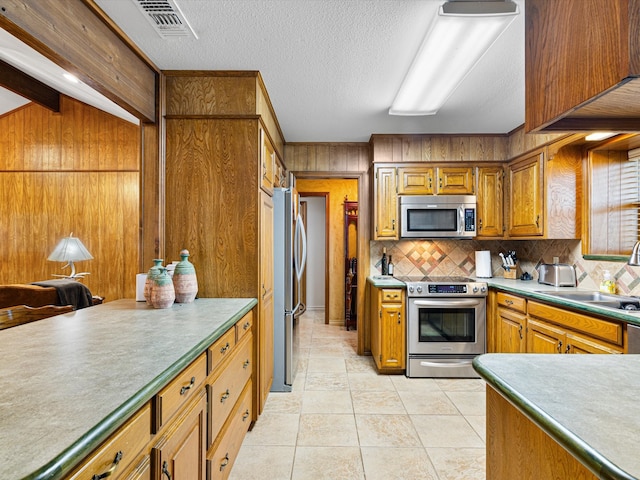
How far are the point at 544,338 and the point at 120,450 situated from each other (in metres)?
2.80

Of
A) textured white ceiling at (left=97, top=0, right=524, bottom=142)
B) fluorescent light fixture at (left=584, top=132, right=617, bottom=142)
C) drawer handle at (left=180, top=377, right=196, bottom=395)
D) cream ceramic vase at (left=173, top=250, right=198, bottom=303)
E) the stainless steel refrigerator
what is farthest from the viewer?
the stainless steel refrigerator

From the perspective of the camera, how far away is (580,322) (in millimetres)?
2230

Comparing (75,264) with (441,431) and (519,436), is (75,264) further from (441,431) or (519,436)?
(519,436)

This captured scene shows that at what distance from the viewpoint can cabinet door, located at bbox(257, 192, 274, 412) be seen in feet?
8.21

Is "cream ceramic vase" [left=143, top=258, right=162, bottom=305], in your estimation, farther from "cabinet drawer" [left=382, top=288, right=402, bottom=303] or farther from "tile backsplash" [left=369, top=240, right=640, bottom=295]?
"tile backsplash" [left=369, top=240, right=640, bottom=295]

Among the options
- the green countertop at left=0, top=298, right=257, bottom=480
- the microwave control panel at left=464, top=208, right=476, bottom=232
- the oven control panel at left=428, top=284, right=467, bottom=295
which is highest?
the microwave control panel at left=464, top=208, right=476, bottom=232

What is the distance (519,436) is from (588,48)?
100 centimetres

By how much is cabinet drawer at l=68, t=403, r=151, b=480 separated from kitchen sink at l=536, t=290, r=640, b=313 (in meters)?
2.66

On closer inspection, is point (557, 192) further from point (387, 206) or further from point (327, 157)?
point (327, 157)

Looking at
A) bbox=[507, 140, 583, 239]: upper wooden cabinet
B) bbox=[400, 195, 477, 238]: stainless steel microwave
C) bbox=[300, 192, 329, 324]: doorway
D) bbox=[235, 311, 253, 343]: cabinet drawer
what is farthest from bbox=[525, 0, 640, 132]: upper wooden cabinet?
bbox=[300, 192, 329, 324]: doorway

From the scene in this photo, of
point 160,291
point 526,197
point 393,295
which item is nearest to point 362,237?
point 393,295

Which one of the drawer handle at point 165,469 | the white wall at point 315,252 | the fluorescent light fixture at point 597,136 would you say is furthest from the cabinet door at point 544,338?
the white wall at point 315,252

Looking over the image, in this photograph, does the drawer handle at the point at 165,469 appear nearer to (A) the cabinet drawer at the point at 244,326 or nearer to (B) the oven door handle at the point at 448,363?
(A) the cabinet drawer at the point at 244,326

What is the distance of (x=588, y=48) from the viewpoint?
2.55ft
